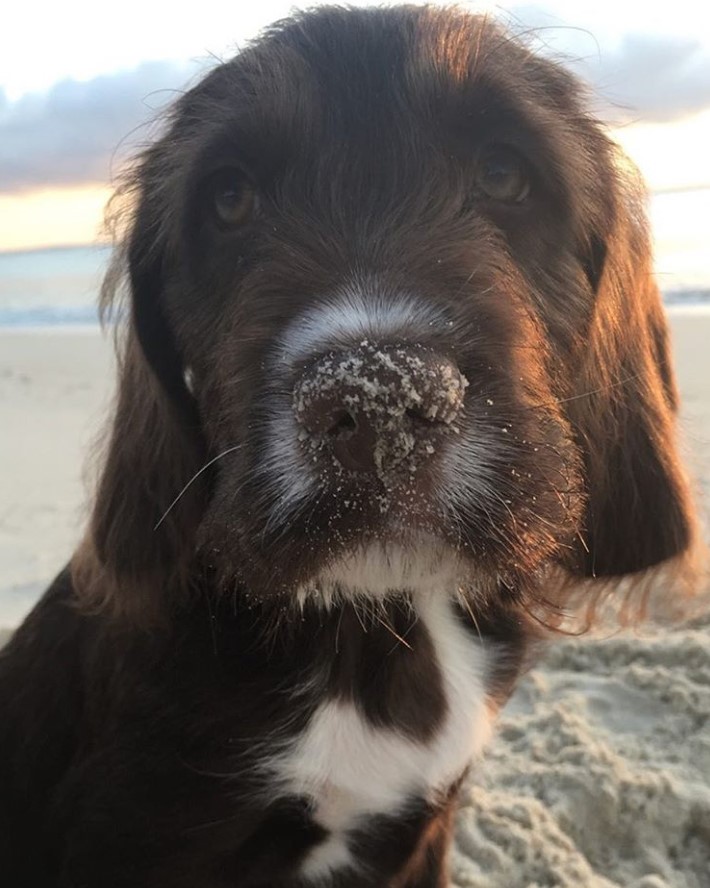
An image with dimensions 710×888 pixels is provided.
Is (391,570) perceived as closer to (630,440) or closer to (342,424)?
(342,424)

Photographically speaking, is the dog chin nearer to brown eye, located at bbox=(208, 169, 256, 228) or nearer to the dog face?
the dog face

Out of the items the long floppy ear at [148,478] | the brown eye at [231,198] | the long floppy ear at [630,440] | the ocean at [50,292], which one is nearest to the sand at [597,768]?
the long floppy ear at [630,440]

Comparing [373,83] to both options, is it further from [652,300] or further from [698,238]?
[698,238]

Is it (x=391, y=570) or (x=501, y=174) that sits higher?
(x=501, y=174)

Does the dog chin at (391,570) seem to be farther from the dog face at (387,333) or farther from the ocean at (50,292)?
the ocean at (50,292)

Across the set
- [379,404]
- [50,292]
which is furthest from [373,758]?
[50,292]

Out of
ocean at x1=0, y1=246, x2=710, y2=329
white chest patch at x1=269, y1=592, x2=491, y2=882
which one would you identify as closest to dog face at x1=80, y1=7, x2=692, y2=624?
white chest patch at x1=269, y1=592, x2=491, y2=882

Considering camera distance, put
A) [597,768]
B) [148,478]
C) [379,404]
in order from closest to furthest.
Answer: [379,404], [148,478], [597,768]

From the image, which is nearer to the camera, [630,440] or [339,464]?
[339,464]

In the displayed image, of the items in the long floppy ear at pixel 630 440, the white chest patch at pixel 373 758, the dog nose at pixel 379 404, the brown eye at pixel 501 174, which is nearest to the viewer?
the dog nose at pixel 379 404
